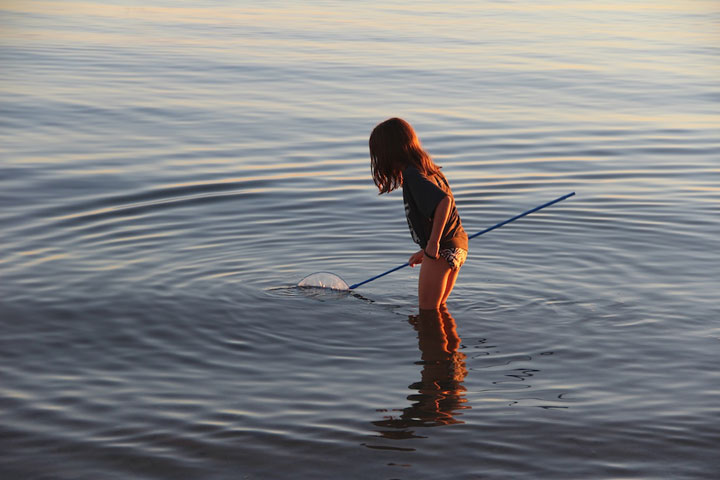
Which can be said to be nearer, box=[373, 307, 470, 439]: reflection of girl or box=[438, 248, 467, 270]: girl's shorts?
box=[373, 307, 470, 439]: reflection of girl

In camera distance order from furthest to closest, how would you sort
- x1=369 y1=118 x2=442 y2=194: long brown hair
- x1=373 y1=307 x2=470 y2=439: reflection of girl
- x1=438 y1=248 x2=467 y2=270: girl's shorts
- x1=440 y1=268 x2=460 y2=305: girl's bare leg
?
x1=440 y1=268 x2=460 y2=305: girl's bare leg
x1=438 y1=248 x2=467 y2=270: girl's shorts
x1=369 y1=118 x2=442 y2=194: long brown hair
x1=373 y1=307 x2=470 y2=439: reflection of girl

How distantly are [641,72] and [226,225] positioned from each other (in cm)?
1502

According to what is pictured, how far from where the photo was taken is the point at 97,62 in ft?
76.4

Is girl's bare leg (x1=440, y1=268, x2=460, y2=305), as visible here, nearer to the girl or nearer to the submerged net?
the girl

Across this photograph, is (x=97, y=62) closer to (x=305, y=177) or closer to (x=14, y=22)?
(x=14, y=22)

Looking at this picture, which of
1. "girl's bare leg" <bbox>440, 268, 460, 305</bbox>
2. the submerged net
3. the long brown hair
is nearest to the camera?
the long brown hair

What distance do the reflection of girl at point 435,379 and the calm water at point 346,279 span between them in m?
0.03

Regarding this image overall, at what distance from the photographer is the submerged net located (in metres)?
8.80

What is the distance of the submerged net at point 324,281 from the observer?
8.80 metres

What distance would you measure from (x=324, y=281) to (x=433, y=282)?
134cm

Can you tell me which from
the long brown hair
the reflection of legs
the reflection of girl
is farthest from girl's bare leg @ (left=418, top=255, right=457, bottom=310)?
the long brown hair

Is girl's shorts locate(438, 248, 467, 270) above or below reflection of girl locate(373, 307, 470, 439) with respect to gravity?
above

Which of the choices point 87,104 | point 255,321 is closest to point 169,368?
point 255,321

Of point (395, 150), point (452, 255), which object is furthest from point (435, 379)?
point (395, 150)
